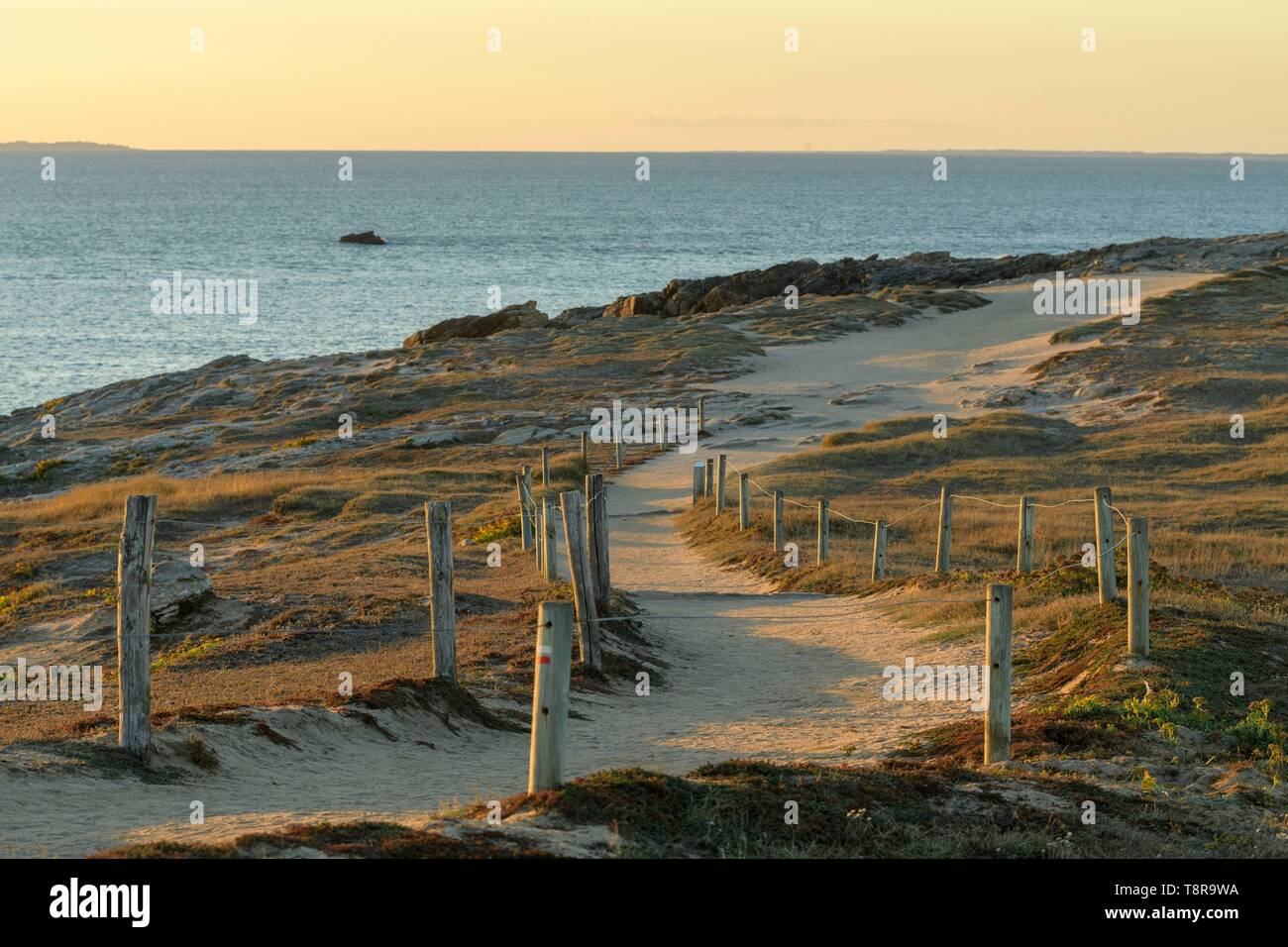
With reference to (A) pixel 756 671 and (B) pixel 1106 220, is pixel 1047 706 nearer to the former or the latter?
(A) pixel 756 671

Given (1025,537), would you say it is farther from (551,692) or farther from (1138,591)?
(551,692)

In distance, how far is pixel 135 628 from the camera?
12.4m

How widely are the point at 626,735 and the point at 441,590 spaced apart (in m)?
2.43

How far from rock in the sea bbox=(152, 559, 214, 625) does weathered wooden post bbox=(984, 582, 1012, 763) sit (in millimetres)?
12693

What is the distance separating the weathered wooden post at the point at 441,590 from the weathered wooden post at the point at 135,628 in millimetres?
3067

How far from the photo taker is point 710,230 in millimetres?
170875

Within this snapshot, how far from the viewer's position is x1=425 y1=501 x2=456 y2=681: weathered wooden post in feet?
49.2

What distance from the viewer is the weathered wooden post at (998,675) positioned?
38.9 ft

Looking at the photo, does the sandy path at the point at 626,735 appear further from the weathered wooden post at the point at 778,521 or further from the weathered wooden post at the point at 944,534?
the weathered wooden post at the point at 944,534

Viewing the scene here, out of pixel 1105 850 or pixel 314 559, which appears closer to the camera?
pixel 1105 850

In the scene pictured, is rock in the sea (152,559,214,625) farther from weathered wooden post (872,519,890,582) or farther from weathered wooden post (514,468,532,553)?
weathered wooden post (872,519,890,582)

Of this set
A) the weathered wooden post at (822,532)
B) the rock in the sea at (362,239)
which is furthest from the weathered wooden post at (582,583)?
the rock in the sea at (362,239)
